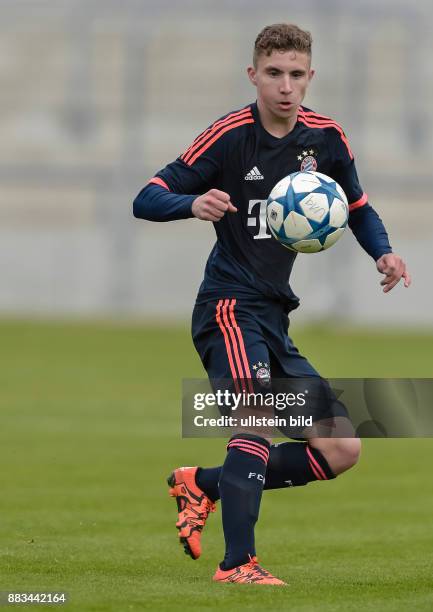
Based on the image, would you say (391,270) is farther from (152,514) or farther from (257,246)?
(152,514)

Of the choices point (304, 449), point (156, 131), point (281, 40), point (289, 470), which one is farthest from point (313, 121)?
point (156, 131)

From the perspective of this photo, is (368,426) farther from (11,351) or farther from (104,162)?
(104,162)

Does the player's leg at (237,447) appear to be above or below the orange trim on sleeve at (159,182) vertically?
below

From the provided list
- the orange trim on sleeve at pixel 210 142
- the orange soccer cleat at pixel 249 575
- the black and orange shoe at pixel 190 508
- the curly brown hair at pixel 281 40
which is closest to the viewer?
the orange soccer cleat at pixel 249 575

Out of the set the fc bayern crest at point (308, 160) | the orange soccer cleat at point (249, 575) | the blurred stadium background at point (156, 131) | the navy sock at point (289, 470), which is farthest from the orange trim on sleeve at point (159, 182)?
the blurred stadium background at point (156, 131)

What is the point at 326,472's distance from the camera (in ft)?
21.4

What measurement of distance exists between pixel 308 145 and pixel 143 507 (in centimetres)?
321

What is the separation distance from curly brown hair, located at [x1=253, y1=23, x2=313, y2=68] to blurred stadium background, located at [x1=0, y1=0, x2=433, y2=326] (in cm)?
2454

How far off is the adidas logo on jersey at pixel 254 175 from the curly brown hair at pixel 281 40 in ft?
1.62

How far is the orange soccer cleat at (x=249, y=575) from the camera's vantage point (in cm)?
581

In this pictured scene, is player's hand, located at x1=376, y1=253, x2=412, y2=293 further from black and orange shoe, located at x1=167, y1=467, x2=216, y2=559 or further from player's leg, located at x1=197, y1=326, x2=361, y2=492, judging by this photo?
black and orange shoe, located at x1=167, y1=467, x2=216, y2=559

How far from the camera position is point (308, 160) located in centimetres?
645

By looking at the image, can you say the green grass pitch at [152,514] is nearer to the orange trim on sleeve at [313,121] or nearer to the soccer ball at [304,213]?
the soccer ball at [304,213]

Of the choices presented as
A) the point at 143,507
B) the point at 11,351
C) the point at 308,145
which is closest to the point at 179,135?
the point at 11,351
